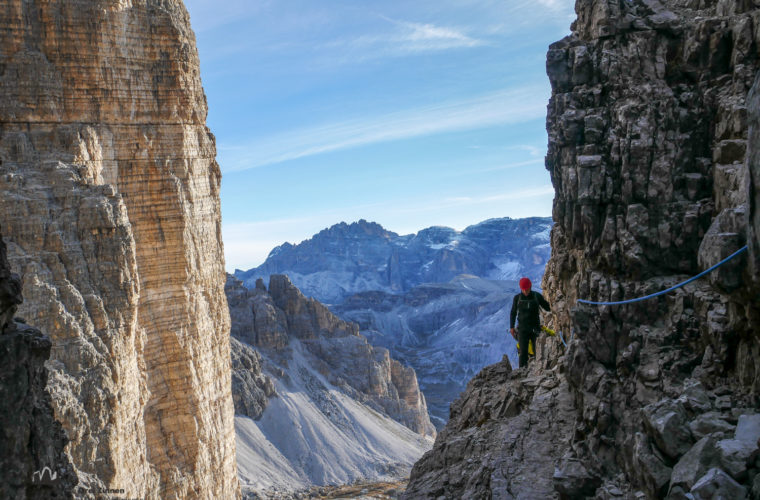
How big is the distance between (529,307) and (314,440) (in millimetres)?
62220

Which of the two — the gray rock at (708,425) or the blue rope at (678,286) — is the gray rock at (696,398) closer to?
the gray rock at (708,425)

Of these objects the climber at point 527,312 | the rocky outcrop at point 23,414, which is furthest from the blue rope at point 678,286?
the rocky outcrop at point 23,414

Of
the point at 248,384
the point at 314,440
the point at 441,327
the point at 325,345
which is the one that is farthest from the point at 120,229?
the point at 441,327

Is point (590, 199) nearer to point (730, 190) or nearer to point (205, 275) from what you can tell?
point (730, 190)

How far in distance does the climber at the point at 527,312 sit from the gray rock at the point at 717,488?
7.44m

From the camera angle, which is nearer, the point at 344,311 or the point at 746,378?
the point at 746,378

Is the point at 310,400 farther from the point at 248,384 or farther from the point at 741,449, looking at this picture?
the point at 741,449

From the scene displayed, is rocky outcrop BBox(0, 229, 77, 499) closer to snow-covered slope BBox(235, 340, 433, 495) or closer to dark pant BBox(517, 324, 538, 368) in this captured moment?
dark pant BBox(517, 324, 538, 368)

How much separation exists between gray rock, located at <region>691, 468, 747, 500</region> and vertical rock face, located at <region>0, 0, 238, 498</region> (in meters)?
16.8

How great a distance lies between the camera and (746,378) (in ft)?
20.1

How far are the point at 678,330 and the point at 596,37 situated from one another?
18.4 feet

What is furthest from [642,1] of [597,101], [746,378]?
[746,378]

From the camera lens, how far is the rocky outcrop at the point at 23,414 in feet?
20.1

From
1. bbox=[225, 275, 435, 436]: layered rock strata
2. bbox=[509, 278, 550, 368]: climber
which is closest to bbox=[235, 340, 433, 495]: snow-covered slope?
bbox=[225, 275, 435, 436]: layered rock strata
